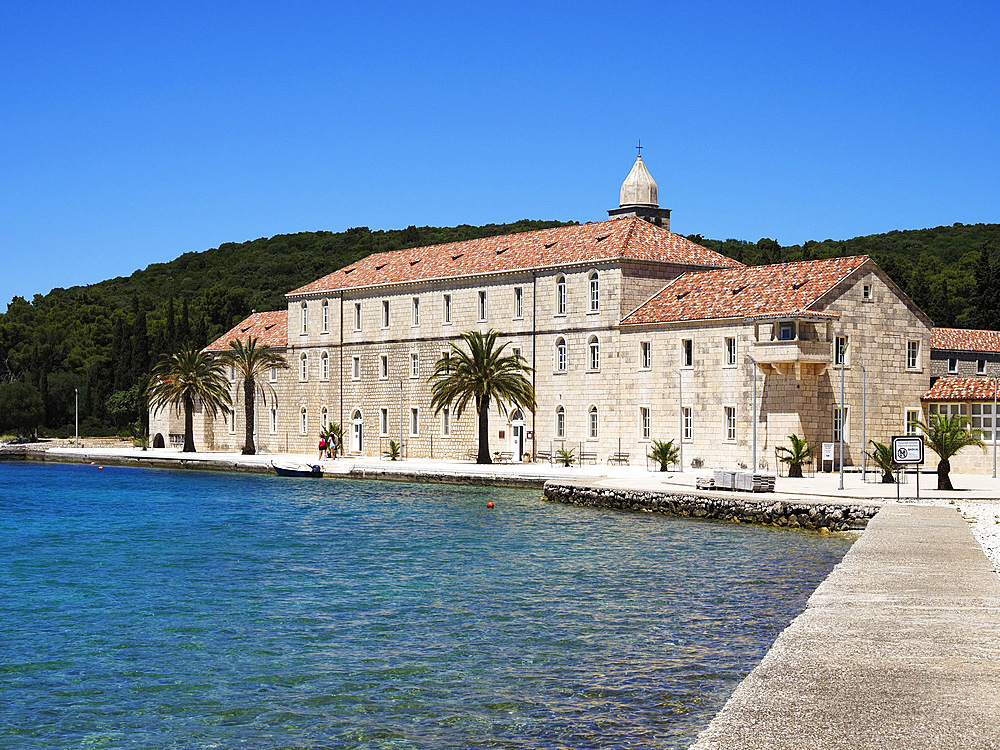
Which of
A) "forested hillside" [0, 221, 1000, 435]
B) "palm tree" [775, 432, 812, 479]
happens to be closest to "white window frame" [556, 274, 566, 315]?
"palm tree" [775, 432, 812, 479]

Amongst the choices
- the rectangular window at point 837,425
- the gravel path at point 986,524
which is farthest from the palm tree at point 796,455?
the gravel path at point 986,524

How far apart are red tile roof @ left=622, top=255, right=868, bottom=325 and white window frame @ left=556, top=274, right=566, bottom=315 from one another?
3.80 m

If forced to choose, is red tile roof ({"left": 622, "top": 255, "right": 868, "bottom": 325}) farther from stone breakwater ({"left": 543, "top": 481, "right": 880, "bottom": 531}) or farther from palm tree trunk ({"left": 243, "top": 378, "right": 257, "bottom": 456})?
palm tree trunk ({"left": 243, "top": 378, "right": 257, "bottom": 456})

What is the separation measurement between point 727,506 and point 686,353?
697 inches

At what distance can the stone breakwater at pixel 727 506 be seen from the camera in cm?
3098

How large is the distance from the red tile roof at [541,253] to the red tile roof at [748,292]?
101 inches

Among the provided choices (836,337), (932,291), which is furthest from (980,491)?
(932,291)

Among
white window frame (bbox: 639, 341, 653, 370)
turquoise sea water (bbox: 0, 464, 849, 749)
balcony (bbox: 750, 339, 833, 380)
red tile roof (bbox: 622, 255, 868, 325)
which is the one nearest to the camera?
turquoise sea water (bbox: 0, 464, 849, 749)

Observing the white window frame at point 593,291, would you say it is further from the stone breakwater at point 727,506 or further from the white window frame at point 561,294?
the stone breakwater at point 727,506

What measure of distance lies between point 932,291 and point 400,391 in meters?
34.4

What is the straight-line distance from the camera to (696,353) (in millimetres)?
50781

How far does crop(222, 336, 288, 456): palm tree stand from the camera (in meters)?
71.3

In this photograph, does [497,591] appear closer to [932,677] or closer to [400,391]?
[932,677]

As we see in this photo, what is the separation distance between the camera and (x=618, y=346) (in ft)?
180
